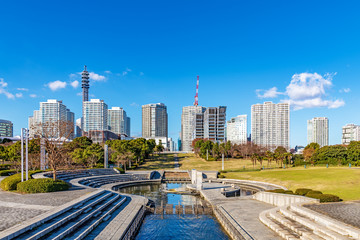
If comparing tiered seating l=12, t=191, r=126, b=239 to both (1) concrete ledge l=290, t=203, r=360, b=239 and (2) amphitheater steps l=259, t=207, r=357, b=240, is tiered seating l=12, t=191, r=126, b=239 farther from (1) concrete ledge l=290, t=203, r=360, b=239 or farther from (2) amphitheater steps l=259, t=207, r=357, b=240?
(1) concrete ledge l=290, t=203, r=360, b=239

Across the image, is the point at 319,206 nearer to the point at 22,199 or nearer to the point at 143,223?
the point at 143,223

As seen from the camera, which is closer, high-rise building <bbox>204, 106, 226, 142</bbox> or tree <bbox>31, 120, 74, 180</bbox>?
tree <bbox>31, 120, 74, 180</bbox>

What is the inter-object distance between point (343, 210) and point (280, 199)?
693cm

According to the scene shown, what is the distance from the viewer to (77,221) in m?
Result: 16.1

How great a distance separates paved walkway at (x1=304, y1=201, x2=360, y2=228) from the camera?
1451 cm

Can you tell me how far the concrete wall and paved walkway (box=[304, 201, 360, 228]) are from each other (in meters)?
1.76

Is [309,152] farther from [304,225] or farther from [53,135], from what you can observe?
[53,135]

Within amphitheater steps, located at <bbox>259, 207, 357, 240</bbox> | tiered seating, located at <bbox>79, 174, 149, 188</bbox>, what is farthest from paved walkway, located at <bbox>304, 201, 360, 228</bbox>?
tiered seating, located at <bbox>79, 174, 149, 188</bbox>

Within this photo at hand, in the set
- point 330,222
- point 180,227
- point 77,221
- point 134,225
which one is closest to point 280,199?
point 330,222

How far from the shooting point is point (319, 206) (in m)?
18.1

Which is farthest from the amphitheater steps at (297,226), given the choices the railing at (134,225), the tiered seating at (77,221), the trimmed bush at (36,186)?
the trimmed bush at (36,186)

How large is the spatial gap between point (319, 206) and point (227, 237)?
761 centimetres

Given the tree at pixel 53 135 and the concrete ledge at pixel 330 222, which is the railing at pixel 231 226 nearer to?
the concrete ledge at pixel 330 222

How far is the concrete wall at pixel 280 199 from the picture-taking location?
20594 millimetres
